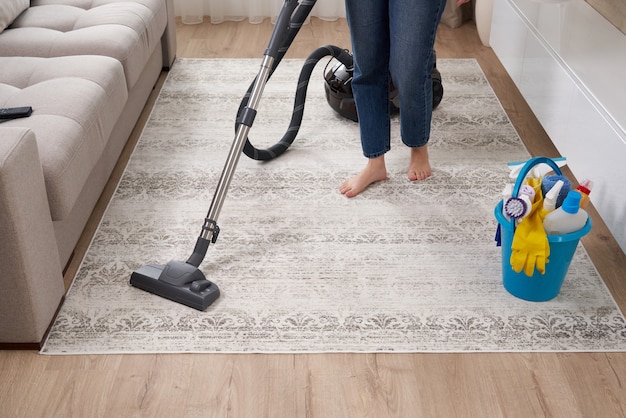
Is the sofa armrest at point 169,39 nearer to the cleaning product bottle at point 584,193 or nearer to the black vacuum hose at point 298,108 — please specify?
the black vacuum hose at point 298,108

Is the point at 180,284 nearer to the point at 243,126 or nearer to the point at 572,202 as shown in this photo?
the point at 243,126

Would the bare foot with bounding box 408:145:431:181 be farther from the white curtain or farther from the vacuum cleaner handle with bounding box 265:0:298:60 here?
the white curtain

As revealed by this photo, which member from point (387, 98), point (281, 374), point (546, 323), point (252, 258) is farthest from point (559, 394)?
point (387, 98)

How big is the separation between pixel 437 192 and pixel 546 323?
697mm

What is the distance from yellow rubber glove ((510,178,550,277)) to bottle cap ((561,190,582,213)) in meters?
0.06

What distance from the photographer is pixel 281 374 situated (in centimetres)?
174

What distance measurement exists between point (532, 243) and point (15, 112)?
1365 mm

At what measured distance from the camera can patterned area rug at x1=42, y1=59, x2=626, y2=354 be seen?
1859 millimetres

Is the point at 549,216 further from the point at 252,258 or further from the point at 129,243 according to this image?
the point at 129,243

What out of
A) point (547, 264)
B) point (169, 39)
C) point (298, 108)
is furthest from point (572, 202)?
point (169, 39)

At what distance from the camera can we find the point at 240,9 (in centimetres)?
417

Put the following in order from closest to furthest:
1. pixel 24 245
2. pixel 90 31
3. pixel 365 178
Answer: pixel 24 245 → pixel 365 178 → pixel 90 31

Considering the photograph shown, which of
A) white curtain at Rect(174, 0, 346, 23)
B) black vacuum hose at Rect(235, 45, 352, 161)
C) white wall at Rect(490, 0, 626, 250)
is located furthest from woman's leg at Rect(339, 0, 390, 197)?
white curtain at Rect(174, 0, 346, 23)

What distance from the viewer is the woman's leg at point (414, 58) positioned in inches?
82.2
